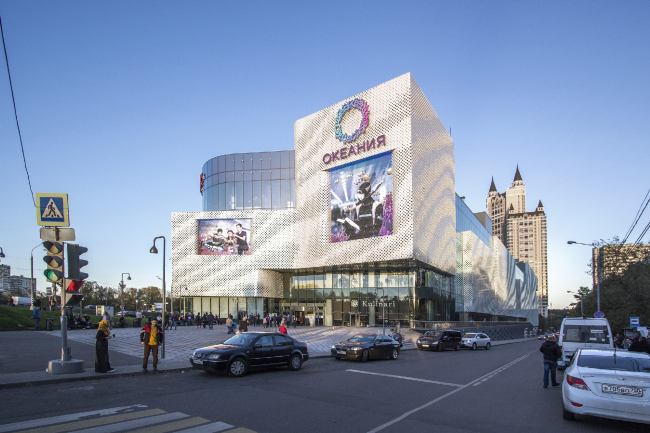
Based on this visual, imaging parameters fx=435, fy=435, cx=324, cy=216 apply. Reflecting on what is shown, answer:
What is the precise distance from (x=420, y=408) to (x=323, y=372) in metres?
6.67

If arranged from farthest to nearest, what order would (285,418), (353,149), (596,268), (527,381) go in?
(353,149), (596,268), (527,381), (285,418)

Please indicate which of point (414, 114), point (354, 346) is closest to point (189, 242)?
point (414, 114)

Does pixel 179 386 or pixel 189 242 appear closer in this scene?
pixel 179 386

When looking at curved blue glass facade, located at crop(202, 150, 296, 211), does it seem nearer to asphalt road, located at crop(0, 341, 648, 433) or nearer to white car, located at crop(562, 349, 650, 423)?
asphalt road, located at crop(0, 341, 648, 433)

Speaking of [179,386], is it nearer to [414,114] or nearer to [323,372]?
[323,372]

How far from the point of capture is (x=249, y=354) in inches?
575

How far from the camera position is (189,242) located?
191 ft

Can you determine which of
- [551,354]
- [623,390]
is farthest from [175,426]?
[551,354]

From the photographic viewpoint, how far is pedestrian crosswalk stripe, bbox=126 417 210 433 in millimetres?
7410

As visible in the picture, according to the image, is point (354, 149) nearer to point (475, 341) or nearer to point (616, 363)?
point (475, 341)

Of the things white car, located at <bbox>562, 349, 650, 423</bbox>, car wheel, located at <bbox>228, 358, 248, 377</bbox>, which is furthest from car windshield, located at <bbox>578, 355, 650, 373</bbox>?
car wheel, located at <bbox>228, 358, 248, 377</bbox>

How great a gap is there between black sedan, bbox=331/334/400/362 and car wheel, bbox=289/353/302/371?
4.14 metres

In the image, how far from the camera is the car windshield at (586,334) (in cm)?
1712

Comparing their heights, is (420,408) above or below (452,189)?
below
